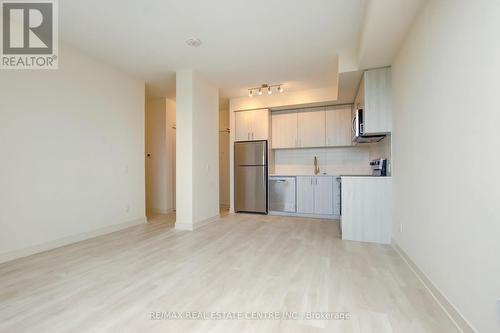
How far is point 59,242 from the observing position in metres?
3.17

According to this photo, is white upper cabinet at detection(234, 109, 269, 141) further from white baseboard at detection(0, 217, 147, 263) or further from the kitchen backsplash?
white baseboard at detection(0, 217, 147, 263)

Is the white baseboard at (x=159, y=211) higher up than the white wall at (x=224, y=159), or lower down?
lower down

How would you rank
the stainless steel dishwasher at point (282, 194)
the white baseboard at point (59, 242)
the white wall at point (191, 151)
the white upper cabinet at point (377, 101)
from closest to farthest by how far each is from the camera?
the white baseboard at point (59, 242)
the white upper cabinet at point (377, 101)
the white wall at point (191, 151)
the stainless steel dishwasher at point (282, 194)

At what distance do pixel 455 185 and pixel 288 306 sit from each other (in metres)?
1.40

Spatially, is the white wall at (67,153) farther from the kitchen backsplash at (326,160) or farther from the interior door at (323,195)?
the interior door at (323,195)

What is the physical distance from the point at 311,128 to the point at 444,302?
4.13 meters

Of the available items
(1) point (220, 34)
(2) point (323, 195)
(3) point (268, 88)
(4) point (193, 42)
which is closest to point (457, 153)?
(1) point (220, 34)

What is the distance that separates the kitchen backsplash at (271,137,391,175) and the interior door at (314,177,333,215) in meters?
0.62

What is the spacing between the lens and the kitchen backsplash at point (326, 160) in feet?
17.5

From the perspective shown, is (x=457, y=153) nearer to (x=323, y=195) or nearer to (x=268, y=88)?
(x=323, y=195)

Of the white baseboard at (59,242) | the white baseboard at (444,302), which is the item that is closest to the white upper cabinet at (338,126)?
the white baseboard at (444,302)

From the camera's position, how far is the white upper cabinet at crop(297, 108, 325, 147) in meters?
5.32

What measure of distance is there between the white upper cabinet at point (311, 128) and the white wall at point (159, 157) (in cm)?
318

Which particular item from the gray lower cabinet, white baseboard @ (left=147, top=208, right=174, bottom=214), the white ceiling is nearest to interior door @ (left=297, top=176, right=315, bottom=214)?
A: the gray lower cabinet
